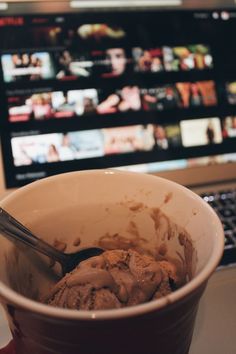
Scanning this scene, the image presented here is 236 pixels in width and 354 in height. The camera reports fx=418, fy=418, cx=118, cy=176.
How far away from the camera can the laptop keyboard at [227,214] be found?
443 mm

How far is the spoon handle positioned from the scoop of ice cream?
0.02 meters

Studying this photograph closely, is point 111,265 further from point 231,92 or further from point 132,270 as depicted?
point 231,92

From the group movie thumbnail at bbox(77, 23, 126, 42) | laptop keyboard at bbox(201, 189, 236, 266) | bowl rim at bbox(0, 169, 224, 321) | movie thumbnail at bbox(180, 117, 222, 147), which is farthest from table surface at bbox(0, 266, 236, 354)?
movie thumbnail at bbox(77, 23, 126, 42)

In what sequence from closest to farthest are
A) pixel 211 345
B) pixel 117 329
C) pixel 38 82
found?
pixel 117 329, pixel 211 345, pixel 38 82

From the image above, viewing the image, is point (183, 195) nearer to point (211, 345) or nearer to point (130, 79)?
point (211, 345)

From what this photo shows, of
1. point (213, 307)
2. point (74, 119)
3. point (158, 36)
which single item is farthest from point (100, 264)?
point (158, 36)

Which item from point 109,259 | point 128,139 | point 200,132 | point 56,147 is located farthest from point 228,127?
point 109,259

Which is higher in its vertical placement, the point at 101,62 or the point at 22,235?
the point at 101,62

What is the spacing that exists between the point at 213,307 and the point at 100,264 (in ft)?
0.44

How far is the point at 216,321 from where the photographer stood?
372mm

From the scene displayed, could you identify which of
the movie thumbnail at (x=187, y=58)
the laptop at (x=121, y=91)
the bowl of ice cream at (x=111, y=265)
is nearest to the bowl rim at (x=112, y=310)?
the bowl of ice cream at (x=111, y=265)

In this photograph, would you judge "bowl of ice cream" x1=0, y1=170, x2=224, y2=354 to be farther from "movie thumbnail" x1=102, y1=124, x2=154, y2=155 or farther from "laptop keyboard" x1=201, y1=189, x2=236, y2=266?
"movie thumbnail" x1=102, y1=124, x2=154, y2=155

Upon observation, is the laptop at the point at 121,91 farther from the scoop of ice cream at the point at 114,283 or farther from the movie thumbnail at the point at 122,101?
the scoop of ice cream at the point at 114,283

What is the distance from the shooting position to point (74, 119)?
0.57m
